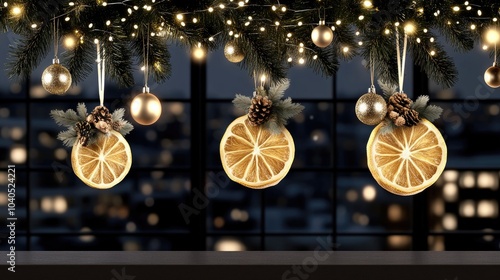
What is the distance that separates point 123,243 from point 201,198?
0.50 m

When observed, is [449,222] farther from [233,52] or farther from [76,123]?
[76,123]

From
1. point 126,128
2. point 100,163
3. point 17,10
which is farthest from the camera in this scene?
point 126,128

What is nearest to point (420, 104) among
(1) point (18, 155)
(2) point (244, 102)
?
A: (2) point (244, 102)

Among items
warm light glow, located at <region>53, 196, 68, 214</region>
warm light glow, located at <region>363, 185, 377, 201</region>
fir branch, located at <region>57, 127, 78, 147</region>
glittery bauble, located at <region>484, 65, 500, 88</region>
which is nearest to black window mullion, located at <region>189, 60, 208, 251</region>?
warm light glow, located at <region>53, 196, 68, 214</region>

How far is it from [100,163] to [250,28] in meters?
0.57

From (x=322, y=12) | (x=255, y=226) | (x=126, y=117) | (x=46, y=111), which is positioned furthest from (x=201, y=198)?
(x=322, y=12)

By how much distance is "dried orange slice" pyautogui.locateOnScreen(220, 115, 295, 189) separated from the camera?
6.54 ft

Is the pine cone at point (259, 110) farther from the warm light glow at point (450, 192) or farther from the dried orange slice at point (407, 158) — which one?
the warm light glow at point (450, 192)

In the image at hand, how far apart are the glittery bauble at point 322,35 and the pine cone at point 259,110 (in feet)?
0.92

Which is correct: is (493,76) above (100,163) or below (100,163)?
above

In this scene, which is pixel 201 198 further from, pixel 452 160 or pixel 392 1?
pixel 392 1

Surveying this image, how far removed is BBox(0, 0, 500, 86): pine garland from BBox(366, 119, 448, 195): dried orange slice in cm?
17

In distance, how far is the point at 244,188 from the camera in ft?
12.5
